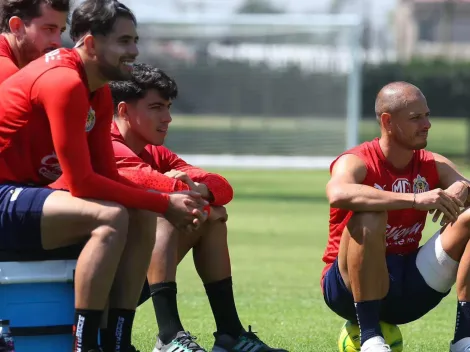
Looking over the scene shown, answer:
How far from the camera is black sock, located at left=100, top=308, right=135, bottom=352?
4.87 meters

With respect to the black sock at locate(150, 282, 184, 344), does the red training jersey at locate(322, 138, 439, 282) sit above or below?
above

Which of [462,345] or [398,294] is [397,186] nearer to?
[398,294]

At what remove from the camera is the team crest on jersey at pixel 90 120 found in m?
4.80

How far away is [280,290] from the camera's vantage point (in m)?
8.40

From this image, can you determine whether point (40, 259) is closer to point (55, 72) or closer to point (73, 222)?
point (73, 222)

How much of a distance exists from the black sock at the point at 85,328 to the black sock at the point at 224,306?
3.32 ft

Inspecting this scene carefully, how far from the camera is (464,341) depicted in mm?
5387

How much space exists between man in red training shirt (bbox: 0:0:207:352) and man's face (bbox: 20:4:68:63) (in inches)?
14.7

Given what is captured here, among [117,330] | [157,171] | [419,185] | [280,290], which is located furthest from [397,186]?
[280,290]

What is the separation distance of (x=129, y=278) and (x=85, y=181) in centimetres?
52

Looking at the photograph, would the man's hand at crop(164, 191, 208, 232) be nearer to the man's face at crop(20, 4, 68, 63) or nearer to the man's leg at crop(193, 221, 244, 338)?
the man's leg at crop(193, 221, 244, 338)

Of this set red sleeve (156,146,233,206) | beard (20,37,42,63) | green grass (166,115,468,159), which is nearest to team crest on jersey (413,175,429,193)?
red sleeve (156,146,233,206)

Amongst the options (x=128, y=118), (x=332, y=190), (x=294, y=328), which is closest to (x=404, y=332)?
(x=294, y=328)

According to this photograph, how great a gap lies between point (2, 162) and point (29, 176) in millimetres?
143
